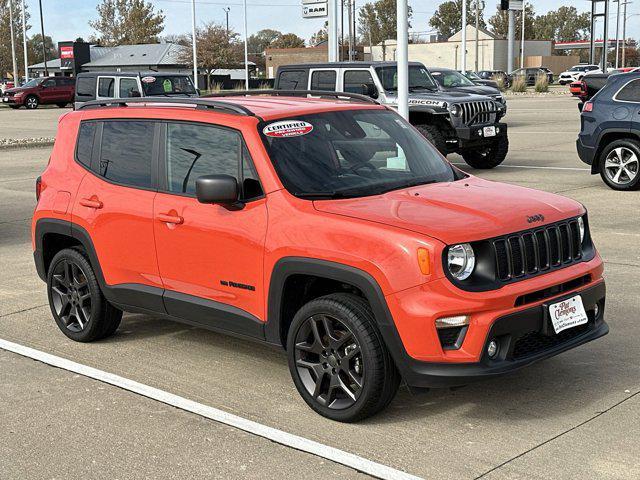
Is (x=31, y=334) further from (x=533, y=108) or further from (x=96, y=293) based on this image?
(x=533, y=108)

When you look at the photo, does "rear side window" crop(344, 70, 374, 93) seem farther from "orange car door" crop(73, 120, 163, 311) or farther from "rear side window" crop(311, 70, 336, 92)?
"orange car door" crop(73, 120, 163, 311)

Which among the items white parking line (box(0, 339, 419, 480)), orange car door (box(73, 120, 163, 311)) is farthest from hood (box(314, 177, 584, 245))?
orange car door (box(73, 120, 163, 311))

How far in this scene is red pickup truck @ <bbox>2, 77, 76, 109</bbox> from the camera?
165 ft

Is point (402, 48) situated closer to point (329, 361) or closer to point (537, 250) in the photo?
point (537, 250)

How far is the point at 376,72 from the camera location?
16969 millimetres

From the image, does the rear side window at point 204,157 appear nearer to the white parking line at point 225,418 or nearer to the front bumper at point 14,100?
the white parking line at point 225,418

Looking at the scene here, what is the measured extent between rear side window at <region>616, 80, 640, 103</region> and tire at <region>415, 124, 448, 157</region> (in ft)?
12.1

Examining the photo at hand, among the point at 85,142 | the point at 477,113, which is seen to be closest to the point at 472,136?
the point at 477,113

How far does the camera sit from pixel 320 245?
482cm

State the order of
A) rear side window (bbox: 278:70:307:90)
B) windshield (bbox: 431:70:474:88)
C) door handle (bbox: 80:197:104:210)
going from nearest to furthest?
door handle (bbox: 80:197:104:210) < rear side window (bbox: 278:70:307:90) < windshield (bbox: 431:70:474:88)

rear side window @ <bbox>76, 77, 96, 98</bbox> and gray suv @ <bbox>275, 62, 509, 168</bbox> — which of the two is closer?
gray suv @ <bbox>275, 62, 509, 168</bbox>

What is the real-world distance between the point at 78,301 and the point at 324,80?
11.2 m

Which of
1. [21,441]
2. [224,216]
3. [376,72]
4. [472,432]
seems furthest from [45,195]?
[376,72]

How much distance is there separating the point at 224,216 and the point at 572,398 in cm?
218
